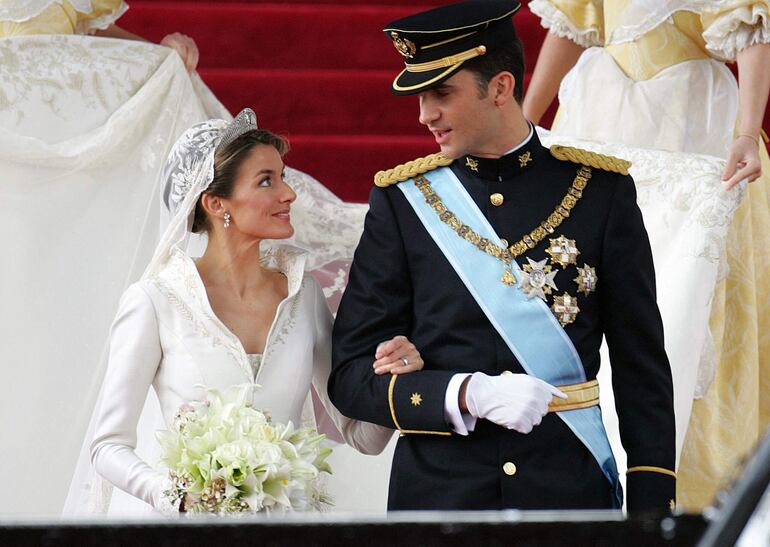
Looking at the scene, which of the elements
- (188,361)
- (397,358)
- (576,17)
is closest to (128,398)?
(188,361)

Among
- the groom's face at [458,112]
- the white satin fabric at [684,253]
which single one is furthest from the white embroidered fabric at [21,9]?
the groom's face at [458,112]

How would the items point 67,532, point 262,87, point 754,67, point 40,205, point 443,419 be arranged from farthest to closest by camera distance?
point 262,87 → point 40,205 → point 754,67 → point 443,419 → point 67,532

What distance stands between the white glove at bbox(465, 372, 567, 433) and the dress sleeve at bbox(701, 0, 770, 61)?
147cm

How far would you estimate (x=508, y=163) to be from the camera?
2.26 m

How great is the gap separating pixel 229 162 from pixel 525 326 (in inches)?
29.2

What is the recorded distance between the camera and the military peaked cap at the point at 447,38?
7.30ft

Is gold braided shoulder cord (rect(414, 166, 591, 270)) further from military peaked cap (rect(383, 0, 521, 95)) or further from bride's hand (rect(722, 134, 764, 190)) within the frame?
bride's hand (rect(722, 134, 764, 190))

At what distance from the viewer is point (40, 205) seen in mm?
3670

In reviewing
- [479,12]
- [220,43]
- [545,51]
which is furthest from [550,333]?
[220,43]

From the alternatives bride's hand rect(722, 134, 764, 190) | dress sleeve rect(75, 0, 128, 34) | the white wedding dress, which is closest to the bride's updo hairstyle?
the white wedding dress

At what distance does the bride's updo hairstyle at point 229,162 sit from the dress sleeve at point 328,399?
0.24 m

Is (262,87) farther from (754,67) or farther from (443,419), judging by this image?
(443,419)

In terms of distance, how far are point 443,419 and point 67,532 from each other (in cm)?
122

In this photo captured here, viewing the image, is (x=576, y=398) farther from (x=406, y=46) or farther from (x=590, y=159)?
(x=406, y=46)
